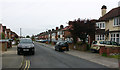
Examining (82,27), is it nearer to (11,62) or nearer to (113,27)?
(113,27)

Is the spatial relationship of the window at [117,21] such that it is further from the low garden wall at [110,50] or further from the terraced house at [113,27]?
the low garden wall at [110,50]

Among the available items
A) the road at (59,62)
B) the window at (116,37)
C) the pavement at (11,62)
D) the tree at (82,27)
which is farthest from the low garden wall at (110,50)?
the pavement at (11,62)

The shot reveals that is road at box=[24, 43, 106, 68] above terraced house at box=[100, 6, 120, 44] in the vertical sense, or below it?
below

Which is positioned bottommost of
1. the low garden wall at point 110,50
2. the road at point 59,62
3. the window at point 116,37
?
the road at point 59,62

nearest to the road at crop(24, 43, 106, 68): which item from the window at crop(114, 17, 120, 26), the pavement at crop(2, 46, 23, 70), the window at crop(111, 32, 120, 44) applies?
the pavement at crop(2, 46, 23, 70)

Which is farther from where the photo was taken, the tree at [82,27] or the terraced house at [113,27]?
the terraced house at [113,27]

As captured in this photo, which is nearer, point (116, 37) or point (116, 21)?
point (116, 21)

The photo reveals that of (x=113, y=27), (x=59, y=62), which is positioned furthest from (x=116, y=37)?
(x=59, y=62)

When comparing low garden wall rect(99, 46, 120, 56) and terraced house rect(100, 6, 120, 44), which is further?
terraced house rect(100, 6, 120, 44)

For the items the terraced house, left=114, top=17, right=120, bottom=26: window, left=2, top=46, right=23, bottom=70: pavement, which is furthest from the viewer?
the terraced house

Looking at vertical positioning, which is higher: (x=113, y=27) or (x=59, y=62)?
(x=113, y=27)

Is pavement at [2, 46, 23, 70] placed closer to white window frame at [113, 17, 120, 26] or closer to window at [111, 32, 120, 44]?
window at [111, 32, 120, 44]

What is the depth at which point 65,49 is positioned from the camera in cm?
2309

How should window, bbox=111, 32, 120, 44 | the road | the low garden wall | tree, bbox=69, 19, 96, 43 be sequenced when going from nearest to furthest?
the road
the low garden wall
tree, bbox=69, 19, 96, 43
window, bbox=111, 32, 120, 44
